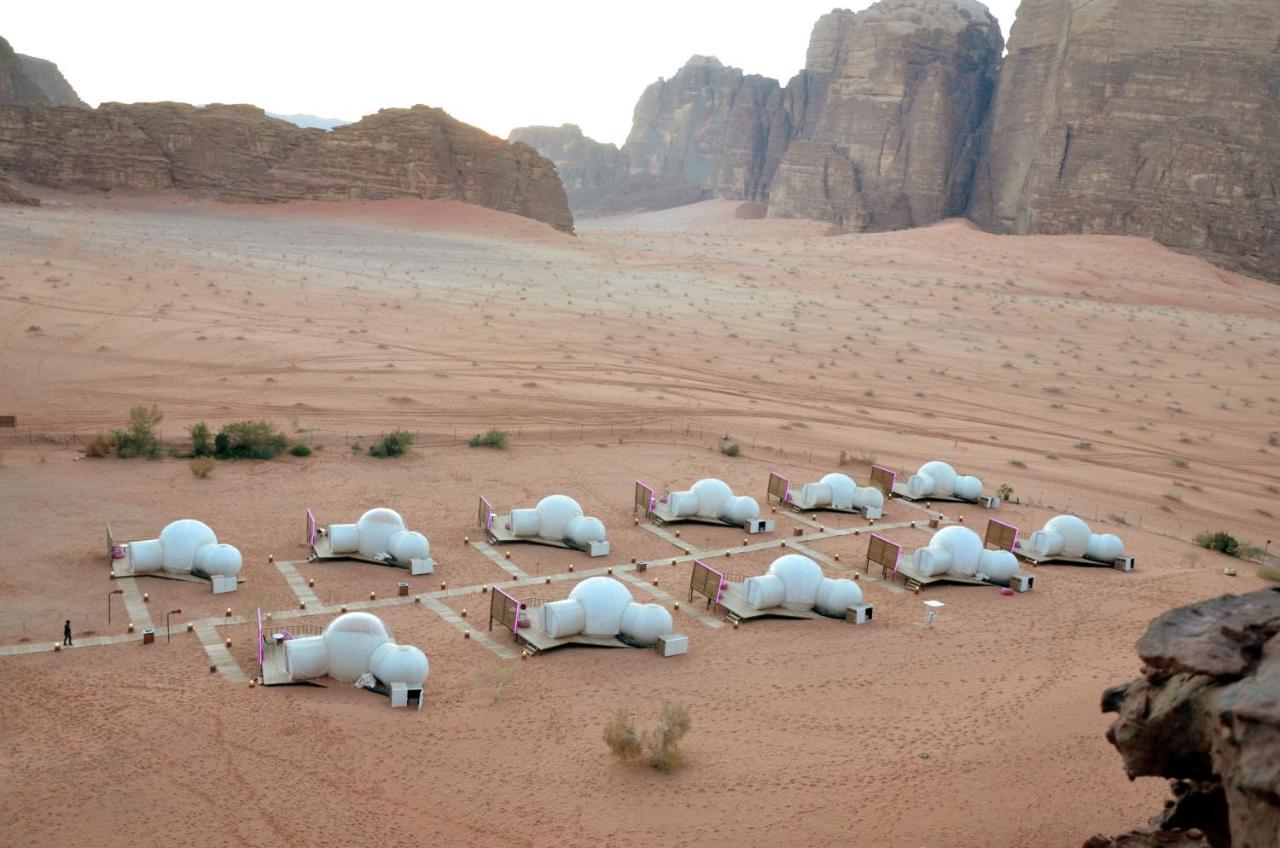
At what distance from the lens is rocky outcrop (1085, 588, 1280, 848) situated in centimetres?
612

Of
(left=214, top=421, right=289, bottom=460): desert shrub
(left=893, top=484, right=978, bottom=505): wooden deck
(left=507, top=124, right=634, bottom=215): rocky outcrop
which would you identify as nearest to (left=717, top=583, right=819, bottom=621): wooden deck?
(left=893, top=484, right=978, bottom=505): wooden deck

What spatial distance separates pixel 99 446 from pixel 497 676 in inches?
471

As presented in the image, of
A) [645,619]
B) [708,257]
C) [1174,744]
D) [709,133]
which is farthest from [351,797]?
[709,133]

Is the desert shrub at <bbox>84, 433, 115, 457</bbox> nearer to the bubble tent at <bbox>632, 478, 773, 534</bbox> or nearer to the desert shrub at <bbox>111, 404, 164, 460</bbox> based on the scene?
the desert shrub at <bbox>111, 404, 164, 460</bbox>

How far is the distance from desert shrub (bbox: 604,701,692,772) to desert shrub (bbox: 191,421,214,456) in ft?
44.7

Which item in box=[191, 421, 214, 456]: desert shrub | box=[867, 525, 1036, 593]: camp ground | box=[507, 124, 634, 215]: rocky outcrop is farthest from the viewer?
box=[507, 124, 634, 215]: rocky outcrop

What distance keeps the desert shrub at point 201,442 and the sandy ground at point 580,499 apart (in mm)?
1114

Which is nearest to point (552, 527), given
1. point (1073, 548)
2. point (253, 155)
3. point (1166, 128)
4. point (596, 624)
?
point (596, 624)

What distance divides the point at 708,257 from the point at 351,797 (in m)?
55.8

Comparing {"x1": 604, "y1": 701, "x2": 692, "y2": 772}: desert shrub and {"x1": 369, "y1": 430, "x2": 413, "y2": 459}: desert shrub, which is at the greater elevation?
{"x1": 369, "y1": 430, "x2": 413, "y2": 459}: desert shrub

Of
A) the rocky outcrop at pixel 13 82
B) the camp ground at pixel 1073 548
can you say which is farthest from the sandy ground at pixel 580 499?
the rocky outcrop at pixel 13 82

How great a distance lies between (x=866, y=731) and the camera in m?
12.4

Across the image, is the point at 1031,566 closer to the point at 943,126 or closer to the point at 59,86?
the point at 943,126

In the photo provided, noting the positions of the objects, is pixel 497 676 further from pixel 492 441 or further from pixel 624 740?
pixel 492 441
